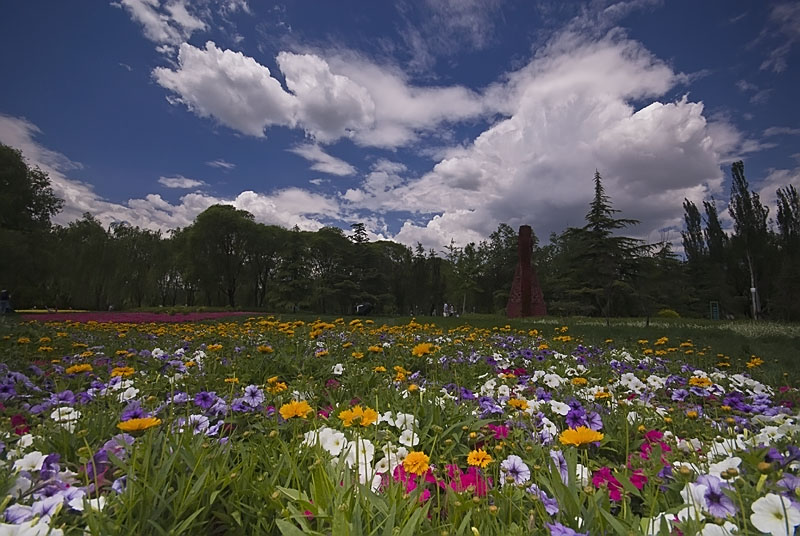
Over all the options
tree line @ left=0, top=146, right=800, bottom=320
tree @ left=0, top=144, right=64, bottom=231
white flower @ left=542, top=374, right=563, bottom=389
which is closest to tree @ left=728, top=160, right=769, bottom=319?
tree line @ left=0, top=146, right=800, bottom=320

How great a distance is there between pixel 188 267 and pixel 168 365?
35752 millimetres

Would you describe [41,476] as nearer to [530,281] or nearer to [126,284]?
[530,281]

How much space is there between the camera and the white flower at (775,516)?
760 mm

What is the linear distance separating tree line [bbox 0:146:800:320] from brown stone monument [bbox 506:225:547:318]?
17.8ft

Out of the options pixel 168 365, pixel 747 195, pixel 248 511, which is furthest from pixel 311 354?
pixel 747 195

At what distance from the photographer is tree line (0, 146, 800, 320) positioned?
24719mm

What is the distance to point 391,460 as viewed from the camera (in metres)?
1.48

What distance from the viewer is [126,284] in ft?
113

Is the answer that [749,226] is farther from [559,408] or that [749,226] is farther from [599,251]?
[559,408]

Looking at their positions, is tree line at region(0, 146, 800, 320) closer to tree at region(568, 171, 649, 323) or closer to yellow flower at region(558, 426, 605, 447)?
tree at region(568, 171, 649, 323)

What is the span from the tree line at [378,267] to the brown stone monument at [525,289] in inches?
214

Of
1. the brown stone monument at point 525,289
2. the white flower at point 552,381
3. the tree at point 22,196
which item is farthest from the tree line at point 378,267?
the white flower at point 552,381

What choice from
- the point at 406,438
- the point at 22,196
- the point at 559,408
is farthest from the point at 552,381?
the point at 22,196

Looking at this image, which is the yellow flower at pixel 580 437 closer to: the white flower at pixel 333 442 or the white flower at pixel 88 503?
the white flower at pixel 333 442
